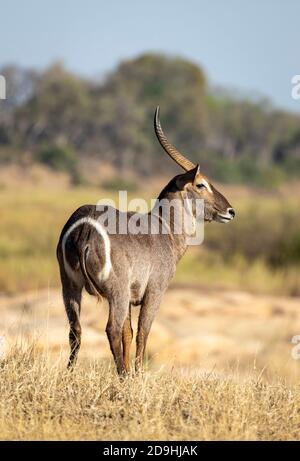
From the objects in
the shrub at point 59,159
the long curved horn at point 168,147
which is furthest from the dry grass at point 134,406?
the shrub at point 59,159

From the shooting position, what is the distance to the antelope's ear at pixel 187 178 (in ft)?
21.4

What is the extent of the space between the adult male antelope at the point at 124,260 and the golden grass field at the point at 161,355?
29 cm

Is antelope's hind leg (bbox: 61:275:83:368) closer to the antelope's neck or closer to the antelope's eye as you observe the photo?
the antelope's neck

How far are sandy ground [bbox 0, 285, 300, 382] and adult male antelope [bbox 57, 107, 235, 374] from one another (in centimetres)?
455

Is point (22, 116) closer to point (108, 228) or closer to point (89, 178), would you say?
point (89, 178)

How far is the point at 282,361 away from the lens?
42.2ft

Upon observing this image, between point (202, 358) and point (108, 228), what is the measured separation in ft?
23.6

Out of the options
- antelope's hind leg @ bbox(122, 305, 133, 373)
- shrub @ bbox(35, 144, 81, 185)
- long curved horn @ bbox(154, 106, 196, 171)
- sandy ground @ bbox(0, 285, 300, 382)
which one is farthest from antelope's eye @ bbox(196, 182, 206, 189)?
shrub @ bbox(35, 144, 81, 185)

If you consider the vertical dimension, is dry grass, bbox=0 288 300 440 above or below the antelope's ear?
below

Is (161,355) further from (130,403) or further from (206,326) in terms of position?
(130,403)

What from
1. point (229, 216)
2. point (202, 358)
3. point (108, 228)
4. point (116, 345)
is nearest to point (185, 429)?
point (116, 345)

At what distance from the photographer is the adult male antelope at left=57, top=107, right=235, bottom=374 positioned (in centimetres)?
594

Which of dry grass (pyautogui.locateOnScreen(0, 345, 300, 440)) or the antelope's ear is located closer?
dry grass (pyautogui.locateOnScreen(0, 345, 300, 440))

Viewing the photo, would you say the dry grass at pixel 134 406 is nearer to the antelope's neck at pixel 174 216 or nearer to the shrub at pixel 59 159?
the antelope's neck at pixel 174 216
